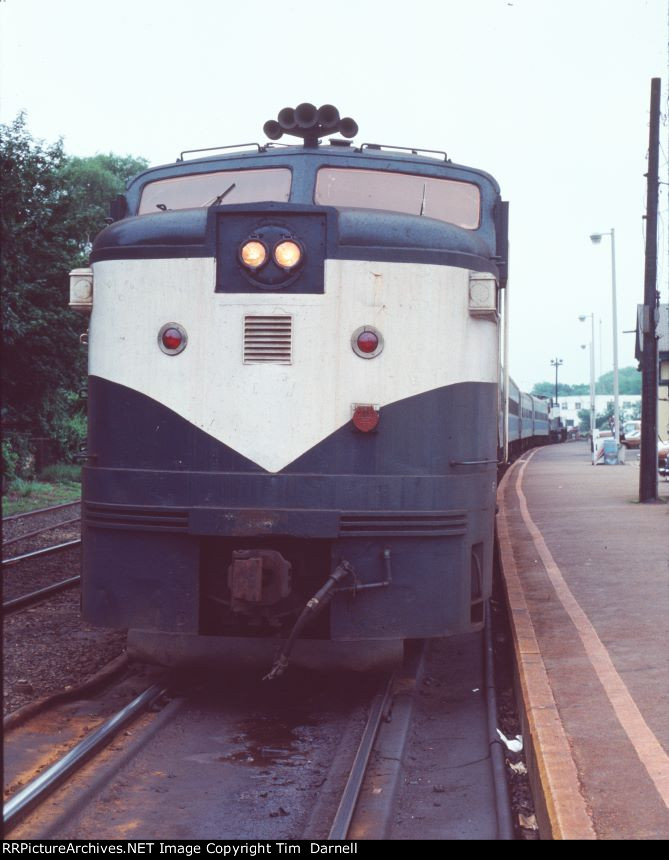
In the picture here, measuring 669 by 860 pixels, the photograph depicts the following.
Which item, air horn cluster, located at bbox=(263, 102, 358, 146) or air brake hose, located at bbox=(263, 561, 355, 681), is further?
air horn cluster, located at bbox=(263, 102, 358, 146)

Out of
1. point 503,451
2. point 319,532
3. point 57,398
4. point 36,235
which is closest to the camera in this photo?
point 319,532

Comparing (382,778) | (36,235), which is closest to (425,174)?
(382,778)

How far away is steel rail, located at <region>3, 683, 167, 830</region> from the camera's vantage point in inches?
170

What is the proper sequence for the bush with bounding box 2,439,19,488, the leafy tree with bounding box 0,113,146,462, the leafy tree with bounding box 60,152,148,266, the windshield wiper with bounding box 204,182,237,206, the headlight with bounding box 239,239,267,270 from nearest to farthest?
1. the headlight with bounding box 239,239,267,270
2. the windshield wiper with bounding box 204,182,237,206
3. the leafy tree with bounding box 0,113,146,462
4. the bush with bounding box 2,439,19,488
5. the leafy tree with bounding box 60,152,148,266

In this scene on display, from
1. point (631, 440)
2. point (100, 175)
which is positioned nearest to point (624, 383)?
point (631, 440)

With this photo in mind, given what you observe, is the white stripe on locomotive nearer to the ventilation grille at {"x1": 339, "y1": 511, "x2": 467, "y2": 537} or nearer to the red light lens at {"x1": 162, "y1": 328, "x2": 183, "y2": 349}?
the red light lens at {"x1": 162, "y1": 328, "x2": 183, "y2": 349}

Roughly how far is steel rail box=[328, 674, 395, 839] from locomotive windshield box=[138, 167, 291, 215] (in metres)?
3.17

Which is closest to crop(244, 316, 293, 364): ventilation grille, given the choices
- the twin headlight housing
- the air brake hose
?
the twin headlight housing

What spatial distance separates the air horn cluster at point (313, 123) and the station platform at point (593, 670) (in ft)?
12.0

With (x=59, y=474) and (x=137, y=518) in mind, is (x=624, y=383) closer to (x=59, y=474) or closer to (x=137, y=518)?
(x=59, y=474)

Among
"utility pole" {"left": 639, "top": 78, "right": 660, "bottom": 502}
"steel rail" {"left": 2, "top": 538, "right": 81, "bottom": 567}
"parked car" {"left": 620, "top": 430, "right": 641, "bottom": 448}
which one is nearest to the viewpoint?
A: "steel rail" {"left": 2, "top": 538, "right": 81, "bottom": 567}

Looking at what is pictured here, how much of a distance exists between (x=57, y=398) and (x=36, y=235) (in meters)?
4.41

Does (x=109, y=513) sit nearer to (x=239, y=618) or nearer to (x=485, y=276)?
(x=239, y=618)

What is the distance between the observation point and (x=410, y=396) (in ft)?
19.2
